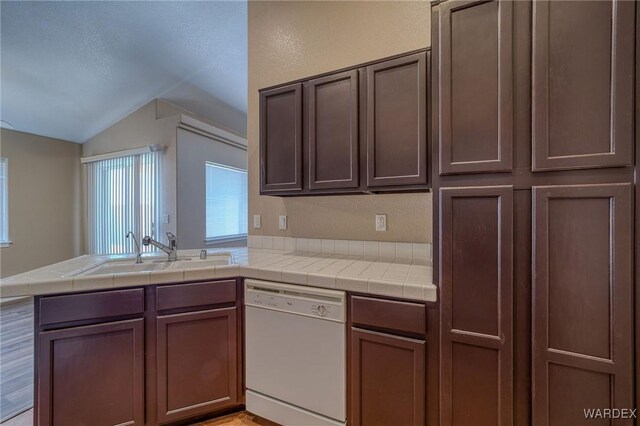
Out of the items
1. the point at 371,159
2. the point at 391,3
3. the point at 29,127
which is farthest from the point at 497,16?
the point at 29,127

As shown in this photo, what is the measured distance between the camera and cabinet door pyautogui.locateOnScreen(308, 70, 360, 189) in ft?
5.68

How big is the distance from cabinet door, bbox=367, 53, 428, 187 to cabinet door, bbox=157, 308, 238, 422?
1274 millimetres

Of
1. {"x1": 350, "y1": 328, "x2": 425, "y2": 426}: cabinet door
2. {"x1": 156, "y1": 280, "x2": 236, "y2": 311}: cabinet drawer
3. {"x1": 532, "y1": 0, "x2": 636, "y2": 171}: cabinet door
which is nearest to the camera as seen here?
{"x1": 532, "y1": 0, "x2": 636, "y2": 171}: cabinet door

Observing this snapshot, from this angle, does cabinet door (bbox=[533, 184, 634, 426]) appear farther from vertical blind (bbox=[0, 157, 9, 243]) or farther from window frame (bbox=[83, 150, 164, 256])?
vertical blind (bbox=[0, 157, 9, 243])

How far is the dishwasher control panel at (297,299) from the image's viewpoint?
1398mm

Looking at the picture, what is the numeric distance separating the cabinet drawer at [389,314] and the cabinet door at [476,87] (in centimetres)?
65

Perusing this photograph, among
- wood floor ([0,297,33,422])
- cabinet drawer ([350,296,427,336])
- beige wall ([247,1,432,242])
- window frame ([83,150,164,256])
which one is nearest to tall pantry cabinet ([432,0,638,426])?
cabinet drawer ([350,296,427,336])

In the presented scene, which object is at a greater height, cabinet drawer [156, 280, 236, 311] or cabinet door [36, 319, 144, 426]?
cabinet drawer [156, 280, 236, 311]

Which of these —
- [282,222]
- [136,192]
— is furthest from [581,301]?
[136,192]

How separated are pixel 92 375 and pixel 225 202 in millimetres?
3528

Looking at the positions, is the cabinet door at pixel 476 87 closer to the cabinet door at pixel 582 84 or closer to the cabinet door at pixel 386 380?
the cabinet door at pixel 582 84

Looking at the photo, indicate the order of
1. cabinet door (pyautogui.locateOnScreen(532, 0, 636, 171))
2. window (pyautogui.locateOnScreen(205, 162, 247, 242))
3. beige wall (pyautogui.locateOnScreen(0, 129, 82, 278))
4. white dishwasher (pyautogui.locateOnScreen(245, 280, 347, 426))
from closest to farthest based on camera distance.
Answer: cabinet door (pyautogui.locateOnScreen(532, 0, 636, 171))
white dishwasher (pyautogui.locateOnScreen(245, 280, 347, 426))
beige wall (pyautogui.locateOnScreen(0, 129, 82, 278))
window (pyautogui.locateOnScreen(205, 162, 247, 242))

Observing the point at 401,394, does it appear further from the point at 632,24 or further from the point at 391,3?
the point at 391,3

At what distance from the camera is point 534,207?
1082 millimetres
